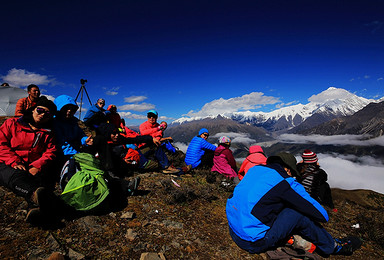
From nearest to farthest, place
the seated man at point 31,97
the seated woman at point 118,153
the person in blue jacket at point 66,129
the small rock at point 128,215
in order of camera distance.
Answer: the small rock at point 128,215 < the seated woman at point 118,153 < the person in blue jacket at point 66,129 < the seated man at point 31,97

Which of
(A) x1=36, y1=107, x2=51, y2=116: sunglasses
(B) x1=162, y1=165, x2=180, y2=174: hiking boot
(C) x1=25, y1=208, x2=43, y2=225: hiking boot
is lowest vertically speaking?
(B) x1=162, y1=165, x2=180, y2=174: hiking boot

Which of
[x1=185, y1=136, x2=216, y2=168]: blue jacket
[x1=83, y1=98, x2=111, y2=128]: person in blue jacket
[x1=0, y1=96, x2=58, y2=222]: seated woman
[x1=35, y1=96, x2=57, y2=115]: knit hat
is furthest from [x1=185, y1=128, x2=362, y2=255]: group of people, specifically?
[x1=83, y1=98, x2=111, y2=128]: person in blue jacket

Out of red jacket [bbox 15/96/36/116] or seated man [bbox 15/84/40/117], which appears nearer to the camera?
red jacket [bbox 15/96/36/116]

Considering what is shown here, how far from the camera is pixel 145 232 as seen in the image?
3.94 metres

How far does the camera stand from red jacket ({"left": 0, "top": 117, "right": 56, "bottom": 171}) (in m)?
4.51

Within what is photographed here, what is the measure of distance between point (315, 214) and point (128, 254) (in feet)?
12.2

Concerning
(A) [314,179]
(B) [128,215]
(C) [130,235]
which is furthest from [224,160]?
(C) [130,235]

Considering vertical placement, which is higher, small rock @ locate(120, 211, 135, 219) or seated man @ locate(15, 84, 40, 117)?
seated man @ locate(15, 84, 40, 117)

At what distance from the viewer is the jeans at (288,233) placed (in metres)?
3.56

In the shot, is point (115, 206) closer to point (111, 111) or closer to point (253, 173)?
point (253, 173)

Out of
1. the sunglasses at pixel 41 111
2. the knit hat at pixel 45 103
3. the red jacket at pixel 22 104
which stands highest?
the red jacket at pixel 22 104

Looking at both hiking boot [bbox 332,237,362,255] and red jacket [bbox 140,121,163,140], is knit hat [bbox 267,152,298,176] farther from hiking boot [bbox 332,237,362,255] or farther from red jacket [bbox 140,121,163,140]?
red jacket [bbox 140,121,163,140]

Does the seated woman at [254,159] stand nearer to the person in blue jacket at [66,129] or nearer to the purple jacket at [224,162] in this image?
the purple jacket at [224,162]

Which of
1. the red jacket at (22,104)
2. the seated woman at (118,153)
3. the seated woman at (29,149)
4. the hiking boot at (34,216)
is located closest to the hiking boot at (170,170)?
the seated woman at (118,153)
